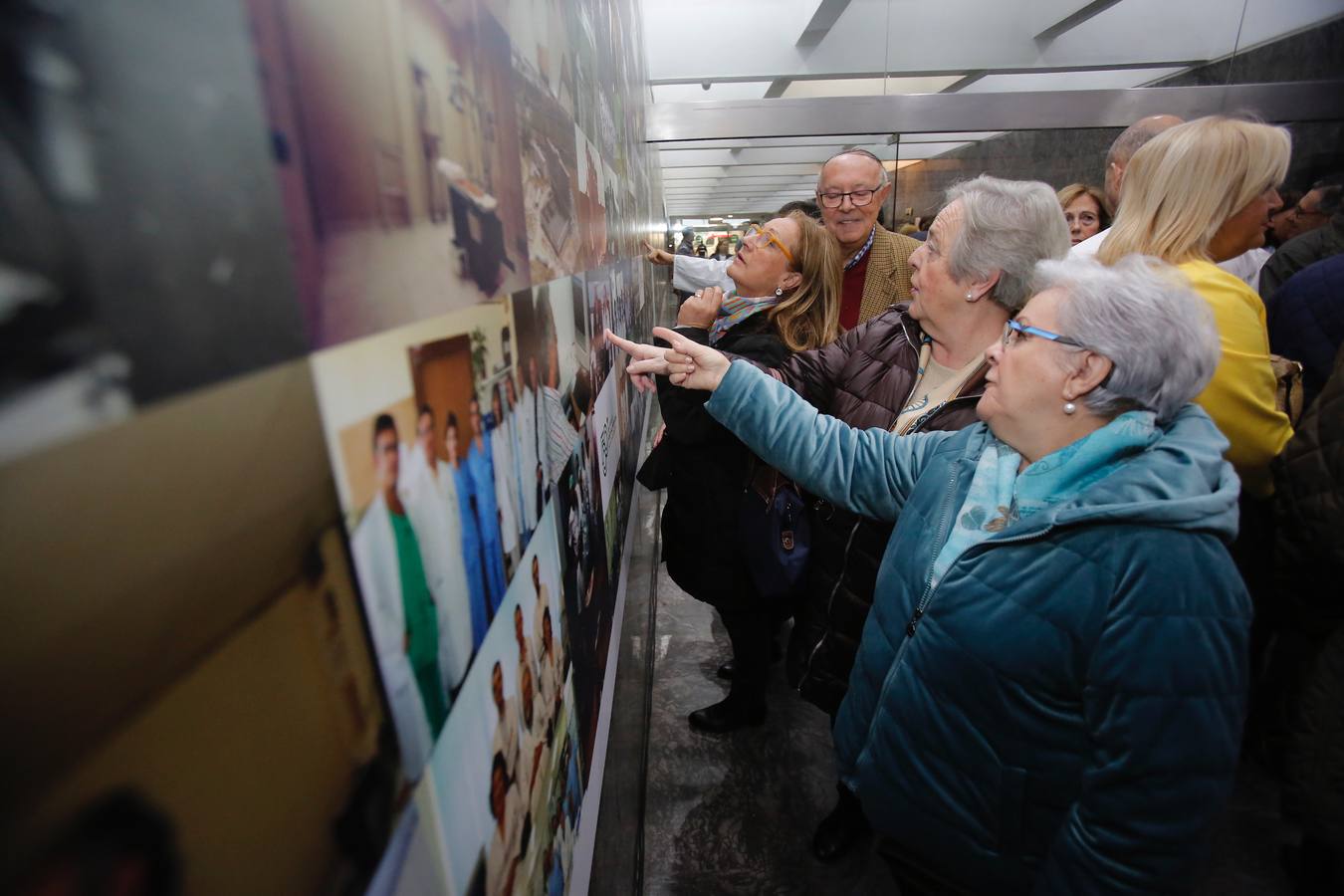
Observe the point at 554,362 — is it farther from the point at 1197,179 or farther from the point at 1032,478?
the point at 1197,179

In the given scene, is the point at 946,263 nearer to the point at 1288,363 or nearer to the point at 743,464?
the point at 743,464

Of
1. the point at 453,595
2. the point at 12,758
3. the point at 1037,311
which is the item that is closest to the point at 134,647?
the point at 12,758

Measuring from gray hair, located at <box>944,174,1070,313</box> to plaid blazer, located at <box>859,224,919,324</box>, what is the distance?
47.6 inches

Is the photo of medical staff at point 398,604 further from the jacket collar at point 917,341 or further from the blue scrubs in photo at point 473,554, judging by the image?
the jacket collar at point 917,341

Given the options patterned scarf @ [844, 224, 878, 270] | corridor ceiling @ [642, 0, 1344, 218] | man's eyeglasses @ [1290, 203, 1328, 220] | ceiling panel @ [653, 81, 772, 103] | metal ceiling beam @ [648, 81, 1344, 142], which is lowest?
patterned scarf @ [844, 224, 878, 270]

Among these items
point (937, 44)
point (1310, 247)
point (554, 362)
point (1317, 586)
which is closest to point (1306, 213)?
point (1310, 247)

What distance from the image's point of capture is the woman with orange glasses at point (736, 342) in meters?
2.01

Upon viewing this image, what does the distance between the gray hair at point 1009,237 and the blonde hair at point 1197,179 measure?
261mm

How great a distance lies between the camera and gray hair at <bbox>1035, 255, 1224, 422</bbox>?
1054 mm

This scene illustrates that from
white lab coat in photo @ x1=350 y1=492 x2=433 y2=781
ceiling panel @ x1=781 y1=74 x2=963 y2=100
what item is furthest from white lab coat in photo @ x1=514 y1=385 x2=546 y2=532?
ceiling panel @ x1=781 y1=74 x2=963 y2=100

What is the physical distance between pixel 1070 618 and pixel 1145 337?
1.57 ft

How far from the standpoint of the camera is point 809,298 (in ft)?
6.84

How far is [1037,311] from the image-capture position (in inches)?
46.4

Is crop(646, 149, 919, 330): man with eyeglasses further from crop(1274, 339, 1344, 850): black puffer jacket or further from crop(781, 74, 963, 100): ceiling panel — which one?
crop(781, 74, 963, 100): ceiling panel
